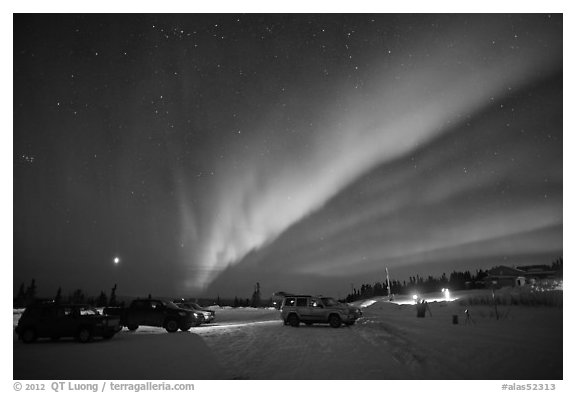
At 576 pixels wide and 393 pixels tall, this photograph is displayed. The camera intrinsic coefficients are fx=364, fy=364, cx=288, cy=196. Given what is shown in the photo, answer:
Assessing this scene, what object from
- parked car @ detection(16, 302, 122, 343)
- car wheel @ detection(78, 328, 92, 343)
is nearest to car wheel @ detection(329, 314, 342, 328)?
parked car @ detection(16, 302, 122, 343)

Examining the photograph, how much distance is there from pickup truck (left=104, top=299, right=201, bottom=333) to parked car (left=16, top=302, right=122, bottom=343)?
3.46 metres

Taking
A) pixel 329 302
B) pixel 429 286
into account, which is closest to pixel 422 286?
pixel 429 286

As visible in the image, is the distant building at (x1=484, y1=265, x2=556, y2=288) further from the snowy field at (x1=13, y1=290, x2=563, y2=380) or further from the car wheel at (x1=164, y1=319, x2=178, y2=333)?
the car wheel at (x1=164, y1=319, x2=178, y2=333)

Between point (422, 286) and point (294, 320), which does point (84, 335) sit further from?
point (422, 286)

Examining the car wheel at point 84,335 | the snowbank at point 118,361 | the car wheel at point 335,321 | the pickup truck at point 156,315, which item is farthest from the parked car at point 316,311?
the car wheel at point 84,335

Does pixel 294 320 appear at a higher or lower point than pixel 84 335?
lower

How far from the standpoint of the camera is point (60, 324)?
615 inches

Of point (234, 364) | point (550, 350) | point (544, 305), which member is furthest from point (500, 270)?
point (234, 364)

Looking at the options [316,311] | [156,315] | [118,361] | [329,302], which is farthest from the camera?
[329,302]

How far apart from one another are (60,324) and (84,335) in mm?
1274

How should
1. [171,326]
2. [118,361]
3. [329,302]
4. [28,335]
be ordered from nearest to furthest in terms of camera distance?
[118,361] < [28,335] < [171,326] < [329,302]

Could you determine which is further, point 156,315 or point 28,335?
point 156,315
